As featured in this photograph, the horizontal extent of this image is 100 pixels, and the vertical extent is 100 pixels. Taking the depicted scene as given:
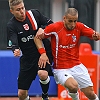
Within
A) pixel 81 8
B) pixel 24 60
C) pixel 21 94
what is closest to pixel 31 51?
pixel 24 60

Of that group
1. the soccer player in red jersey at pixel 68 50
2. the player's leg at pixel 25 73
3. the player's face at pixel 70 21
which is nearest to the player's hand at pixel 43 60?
the soccer player in red jersey at pixel 68 50

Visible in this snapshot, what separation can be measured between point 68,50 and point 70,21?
487 mm

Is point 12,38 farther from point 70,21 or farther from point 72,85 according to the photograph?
point 72,85

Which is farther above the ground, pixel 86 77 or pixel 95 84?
pixel 86 77

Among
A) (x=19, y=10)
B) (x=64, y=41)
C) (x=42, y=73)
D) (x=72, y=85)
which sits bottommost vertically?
(x=72, y=85)

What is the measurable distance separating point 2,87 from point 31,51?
11.2 feet

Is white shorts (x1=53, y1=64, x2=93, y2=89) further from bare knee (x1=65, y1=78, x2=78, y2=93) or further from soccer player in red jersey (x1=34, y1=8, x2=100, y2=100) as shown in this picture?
bare knee (x1=65, y1=78, x2=78, y2=93)

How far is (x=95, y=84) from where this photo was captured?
37.0 ft

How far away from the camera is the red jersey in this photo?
326 inches

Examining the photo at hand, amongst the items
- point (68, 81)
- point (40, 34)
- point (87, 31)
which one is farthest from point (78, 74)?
point (40, 34)

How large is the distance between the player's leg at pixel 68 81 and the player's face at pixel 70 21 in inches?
26.8

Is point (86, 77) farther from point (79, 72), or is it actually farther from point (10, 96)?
point (10, 96)

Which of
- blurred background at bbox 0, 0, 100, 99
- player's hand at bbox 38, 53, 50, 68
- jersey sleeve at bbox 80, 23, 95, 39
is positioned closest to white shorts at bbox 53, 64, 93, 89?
player's hand at bbox 38, 53, 50, 68

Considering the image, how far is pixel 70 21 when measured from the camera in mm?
8117
